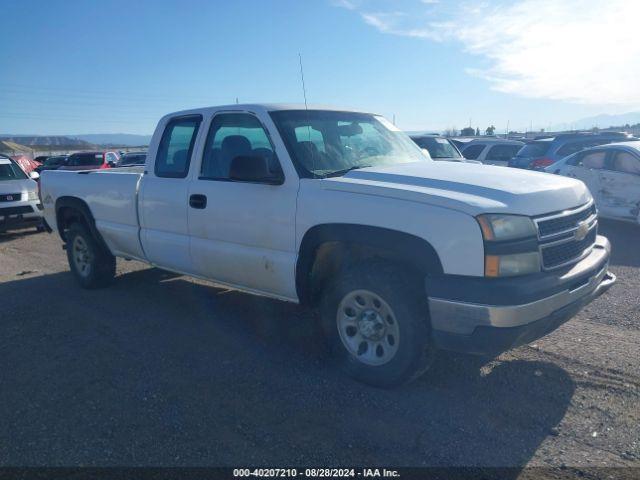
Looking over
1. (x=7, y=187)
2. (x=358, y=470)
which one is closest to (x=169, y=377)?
(x=358, y=470)

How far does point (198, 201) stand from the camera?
476 centimetres

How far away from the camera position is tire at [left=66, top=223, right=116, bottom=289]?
6.44m

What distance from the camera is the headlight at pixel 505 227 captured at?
3.13 m

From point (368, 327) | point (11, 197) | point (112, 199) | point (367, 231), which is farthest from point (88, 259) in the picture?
point (11, 197)

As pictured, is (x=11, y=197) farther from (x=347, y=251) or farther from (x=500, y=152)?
(x=500, y=152)

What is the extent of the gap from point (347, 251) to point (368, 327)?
601mm

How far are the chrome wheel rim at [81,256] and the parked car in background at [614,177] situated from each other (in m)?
8.25

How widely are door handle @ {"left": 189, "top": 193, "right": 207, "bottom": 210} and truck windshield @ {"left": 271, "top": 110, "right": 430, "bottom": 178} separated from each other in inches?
38.3

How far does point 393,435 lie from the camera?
3.18m

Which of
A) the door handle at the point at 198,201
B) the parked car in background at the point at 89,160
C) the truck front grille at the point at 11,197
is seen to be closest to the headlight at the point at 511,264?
the door handle at the point at 198,201

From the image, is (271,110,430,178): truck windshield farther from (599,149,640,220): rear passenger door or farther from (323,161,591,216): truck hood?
(599,149,640,220): rear passenger door

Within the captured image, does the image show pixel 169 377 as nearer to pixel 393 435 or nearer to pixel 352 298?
pixel 352 298

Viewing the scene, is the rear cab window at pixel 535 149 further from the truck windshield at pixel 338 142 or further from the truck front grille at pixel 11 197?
the truck front grille at pixel 11 197

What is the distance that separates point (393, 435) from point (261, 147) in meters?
2.56
